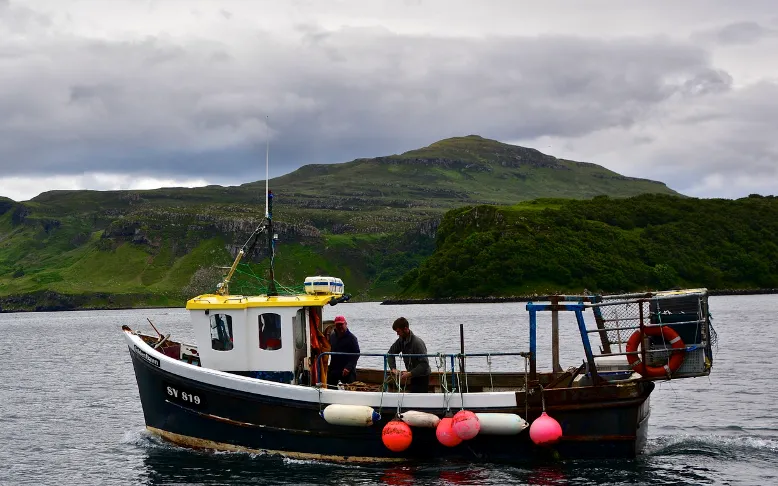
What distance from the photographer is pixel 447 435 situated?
800 inches

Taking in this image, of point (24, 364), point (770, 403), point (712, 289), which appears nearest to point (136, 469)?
point (770, 403)

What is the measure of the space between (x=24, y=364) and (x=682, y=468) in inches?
2026

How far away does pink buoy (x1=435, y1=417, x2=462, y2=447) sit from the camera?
2031 centimetres

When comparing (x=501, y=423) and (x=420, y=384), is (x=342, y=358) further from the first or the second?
(x=501, y=423)

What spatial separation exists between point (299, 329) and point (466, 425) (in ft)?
17.1

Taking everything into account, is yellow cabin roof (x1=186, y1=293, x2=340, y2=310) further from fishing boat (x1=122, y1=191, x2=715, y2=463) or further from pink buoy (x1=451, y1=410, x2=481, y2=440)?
pink buoy (x1=451, y1=410, x2=481, y2=440)

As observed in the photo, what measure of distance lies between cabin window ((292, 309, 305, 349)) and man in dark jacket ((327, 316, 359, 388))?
773mm

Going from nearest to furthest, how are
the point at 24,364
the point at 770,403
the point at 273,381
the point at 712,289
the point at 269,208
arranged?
the point at 273,381, the point at 269,208, the point at 770,403, the point at 24,364, the point at 712,289

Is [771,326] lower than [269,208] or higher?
lower

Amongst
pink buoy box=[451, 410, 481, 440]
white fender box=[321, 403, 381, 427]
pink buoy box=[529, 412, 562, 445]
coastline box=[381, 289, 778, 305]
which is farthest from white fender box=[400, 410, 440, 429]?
coastline box=[381, 289, 778, 305]

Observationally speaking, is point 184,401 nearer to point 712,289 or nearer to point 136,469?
point 136,469

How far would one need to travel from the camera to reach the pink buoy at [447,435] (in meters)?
20.3

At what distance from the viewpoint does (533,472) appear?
67.5ft

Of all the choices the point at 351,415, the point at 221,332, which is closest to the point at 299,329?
the point at 221,332
